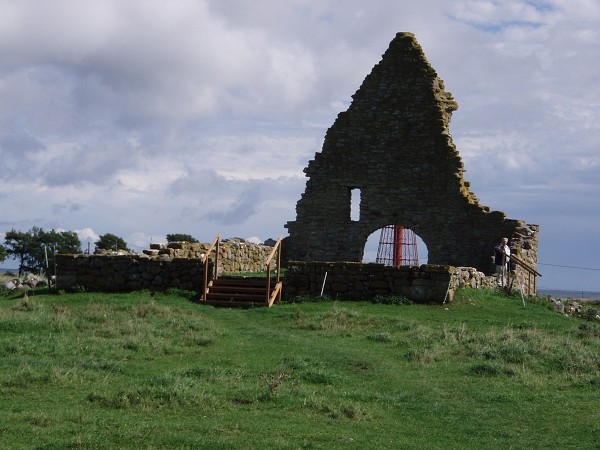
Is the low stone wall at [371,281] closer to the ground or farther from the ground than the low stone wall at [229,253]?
closer to the ground

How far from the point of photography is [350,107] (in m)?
33.6

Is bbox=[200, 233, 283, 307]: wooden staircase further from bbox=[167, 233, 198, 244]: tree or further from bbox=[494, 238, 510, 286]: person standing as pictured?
bbox=[167, 233, 198, 244]: tree

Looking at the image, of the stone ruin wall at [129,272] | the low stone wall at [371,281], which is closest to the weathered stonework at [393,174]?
the low stone wall at [371,281]

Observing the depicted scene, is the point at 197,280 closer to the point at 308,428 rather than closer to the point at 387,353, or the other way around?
the point at 387,353

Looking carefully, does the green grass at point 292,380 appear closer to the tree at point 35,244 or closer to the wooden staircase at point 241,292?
the wooden staircase at point 241,292

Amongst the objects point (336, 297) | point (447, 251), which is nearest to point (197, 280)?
point (336, 297)

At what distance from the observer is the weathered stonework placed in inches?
1252

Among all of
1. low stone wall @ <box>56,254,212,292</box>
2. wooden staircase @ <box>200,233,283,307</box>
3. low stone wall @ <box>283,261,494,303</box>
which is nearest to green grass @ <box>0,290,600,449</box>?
low stone wall @ <box>283,261,494,303</box>

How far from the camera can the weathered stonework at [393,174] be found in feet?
104

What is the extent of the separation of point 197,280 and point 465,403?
42.7 ft

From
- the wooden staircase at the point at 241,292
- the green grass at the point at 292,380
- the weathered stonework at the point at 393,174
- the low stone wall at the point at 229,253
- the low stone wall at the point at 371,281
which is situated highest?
the weathered stonework at the point at 393,174

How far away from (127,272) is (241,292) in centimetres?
343

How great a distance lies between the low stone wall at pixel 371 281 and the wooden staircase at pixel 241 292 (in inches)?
26.8

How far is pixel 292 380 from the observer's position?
40.5 feet
